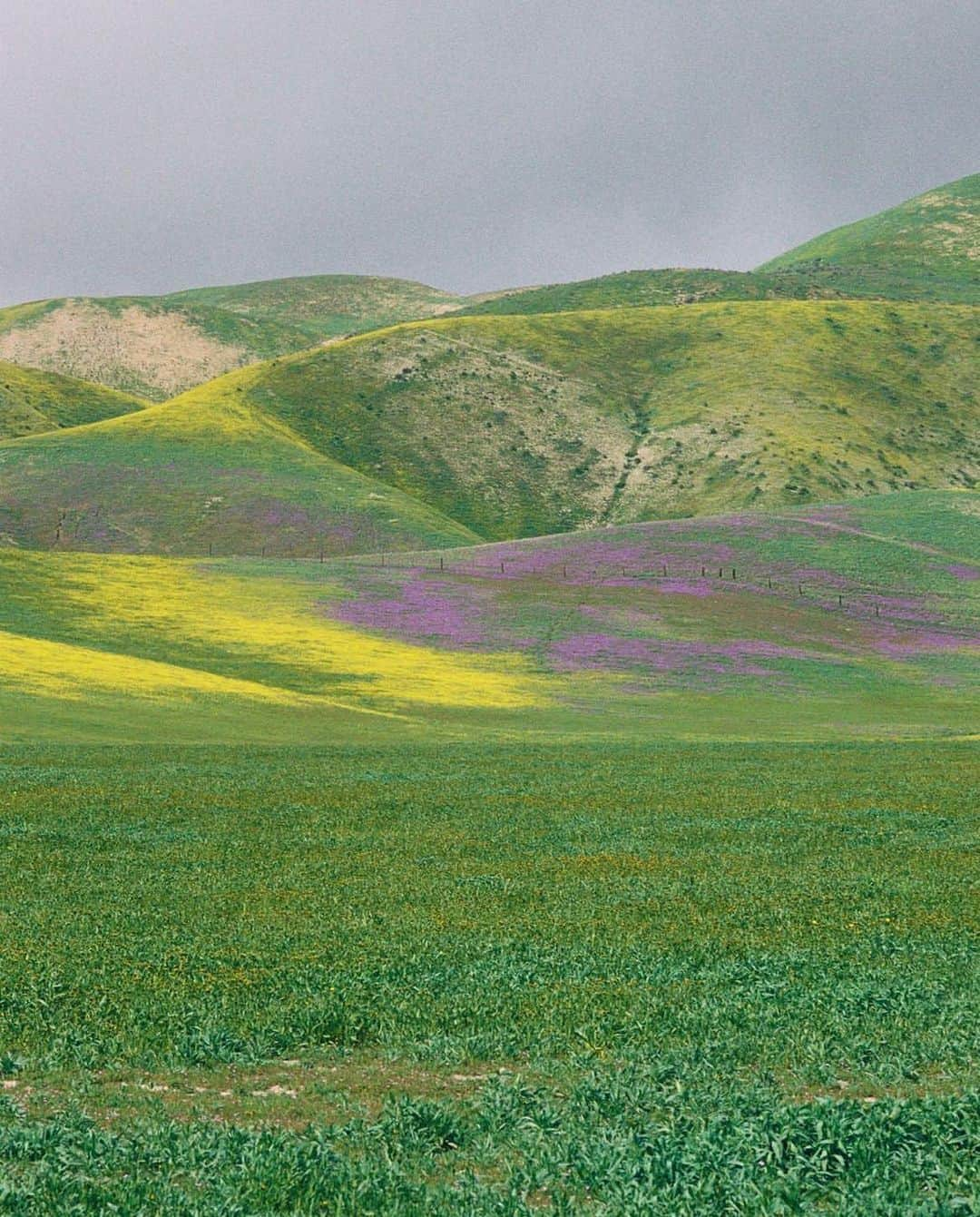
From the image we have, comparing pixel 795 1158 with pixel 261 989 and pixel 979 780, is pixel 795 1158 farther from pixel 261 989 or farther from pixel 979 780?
pixel 979 780

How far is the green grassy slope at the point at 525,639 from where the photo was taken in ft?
222

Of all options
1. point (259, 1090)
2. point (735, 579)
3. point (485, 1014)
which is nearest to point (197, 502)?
point (735, 579)

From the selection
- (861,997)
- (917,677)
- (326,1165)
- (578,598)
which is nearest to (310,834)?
(861,997)

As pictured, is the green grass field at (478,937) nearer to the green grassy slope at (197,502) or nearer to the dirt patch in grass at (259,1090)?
the dirt patch in grass at (259,1090)

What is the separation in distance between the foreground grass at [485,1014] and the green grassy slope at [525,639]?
3125 centimetres

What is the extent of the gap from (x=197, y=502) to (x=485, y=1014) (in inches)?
6377

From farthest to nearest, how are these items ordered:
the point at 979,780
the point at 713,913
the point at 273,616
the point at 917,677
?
1. the point at 273,616
2. the point at 917,677
3. the point at 979,780
4. the point at 713,913

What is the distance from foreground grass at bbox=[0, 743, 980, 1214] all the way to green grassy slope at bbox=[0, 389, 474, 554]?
129995 mm

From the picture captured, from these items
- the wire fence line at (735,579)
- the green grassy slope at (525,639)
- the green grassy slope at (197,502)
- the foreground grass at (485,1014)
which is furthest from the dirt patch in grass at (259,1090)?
the green grassy slope at (197,502)

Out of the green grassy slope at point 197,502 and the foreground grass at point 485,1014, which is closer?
the foreground grass at point 485,1014

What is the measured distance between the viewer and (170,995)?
55.1ft

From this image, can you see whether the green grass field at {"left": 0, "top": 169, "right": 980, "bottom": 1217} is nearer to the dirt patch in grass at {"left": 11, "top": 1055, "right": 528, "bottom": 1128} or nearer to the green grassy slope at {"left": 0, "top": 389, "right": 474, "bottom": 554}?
the dirt patch in grass at {"left": 11, "top": 1055, "right": 528, "bottom": 1128}

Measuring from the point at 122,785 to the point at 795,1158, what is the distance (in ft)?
102

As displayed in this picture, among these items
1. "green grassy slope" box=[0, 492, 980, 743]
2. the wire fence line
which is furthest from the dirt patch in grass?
the wire fence line
